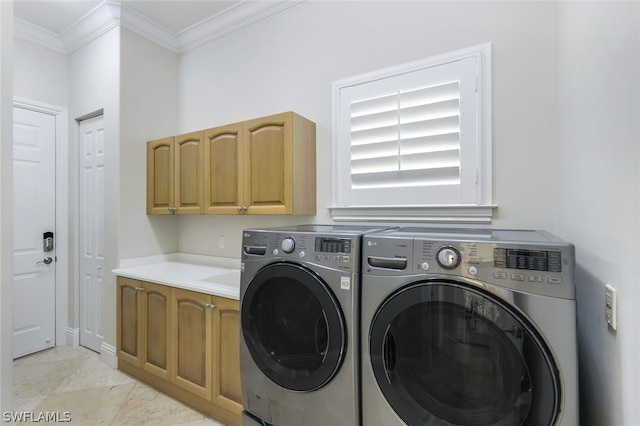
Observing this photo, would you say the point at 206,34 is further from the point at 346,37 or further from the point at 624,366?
the point at 624,366

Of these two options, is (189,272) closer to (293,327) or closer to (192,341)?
(192,341)

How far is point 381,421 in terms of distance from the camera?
3.87 ft

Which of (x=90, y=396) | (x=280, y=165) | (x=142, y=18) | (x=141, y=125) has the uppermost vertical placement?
(x=142, y=18)

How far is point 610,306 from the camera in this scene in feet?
2.83

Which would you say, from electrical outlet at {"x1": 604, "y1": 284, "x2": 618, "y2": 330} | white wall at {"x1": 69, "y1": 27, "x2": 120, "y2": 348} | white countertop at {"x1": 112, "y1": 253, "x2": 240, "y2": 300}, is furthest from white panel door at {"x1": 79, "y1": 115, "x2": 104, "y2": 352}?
electrical outlet at {"x1": 604, "y1": 284, "x2": 618, "y2": 330}

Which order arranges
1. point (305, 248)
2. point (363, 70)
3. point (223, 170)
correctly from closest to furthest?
point (305, 248) → point (363, 70) → point (223, 170)

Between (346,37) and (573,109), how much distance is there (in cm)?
149

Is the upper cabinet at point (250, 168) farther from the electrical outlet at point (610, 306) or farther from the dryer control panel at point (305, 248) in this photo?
the electrical outlet at point (610, 306)

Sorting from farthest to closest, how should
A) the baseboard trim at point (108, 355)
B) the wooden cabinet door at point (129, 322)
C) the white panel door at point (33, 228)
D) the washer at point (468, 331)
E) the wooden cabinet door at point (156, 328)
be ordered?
the white panel door at point (33, 228), the baseboard trim at point (108, 355), the wooden cabinet door at point (129, 322), the wooden cabinet door at point (156, 328), the washer at point (468, 331)

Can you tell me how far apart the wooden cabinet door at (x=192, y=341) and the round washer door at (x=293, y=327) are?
57 centimetres

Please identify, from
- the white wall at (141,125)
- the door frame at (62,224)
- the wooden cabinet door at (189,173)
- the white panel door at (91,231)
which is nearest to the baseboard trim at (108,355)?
the white panel door at (91,231)

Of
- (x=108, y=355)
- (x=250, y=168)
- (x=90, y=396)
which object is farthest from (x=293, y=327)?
(x=108, y=355)

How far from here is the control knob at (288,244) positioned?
1432mm

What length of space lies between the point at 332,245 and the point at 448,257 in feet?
1.61
